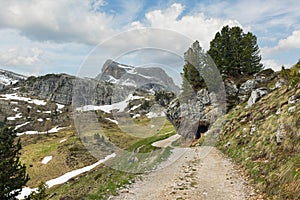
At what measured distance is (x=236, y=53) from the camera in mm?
45000

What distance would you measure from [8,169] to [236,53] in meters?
39.8

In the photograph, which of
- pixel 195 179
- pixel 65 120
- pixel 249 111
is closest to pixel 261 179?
pixel 195 179

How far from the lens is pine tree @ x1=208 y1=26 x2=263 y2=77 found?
45.5 m

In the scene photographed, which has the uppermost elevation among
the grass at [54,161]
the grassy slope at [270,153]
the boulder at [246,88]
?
the boulder at [246,88]

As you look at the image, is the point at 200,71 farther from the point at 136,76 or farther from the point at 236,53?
the point at 136,76

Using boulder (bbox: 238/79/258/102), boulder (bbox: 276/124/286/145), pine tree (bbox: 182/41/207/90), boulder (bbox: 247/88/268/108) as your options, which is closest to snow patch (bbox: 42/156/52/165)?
pine tree (bbox: 182/41/207/90)

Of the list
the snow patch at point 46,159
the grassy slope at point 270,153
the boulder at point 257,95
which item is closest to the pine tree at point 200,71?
the boulder at point 257,95

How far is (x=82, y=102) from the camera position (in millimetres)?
22109

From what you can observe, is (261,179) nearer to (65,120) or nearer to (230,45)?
(230,45)

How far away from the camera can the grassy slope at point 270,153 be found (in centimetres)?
1154

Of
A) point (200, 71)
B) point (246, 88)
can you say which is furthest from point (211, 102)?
point (200, 71)

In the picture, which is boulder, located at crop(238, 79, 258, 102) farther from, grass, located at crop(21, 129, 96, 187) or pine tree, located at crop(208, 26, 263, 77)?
grass, located at crop(21, 129, 96, 187)

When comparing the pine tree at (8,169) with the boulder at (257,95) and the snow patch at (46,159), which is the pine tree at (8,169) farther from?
the snow patch at (46,159)

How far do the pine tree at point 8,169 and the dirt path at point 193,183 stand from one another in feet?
43.0
